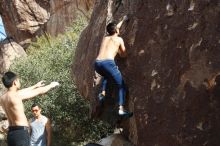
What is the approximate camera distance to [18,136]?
25.5ft

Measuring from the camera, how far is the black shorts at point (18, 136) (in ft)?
25.3

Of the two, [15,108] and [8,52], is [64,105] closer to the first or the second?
[15,108]

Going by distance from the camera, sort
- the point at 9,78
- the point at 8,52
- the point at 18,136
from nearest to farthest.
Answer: the point at 18,136 < the point at 9,78 < the point at 8,52

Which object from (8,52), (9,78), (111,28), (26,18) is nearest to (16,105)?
(9,78)

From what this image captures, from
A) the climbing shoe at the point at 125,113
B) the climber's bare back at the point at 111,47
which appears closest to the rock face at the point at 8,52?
the climber's bare back at the point at 111,47

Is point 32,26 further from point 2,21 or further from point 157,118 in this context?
Result: point 157,118

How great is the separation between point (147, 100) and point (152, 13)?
1.51 m

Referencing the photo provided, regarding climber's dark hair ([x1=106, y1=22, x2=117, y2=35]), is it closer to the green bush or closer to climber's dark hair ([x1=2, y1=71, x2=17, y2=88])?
climber's dark hair ([x1=2, y1=71, x2=17, y2=88])

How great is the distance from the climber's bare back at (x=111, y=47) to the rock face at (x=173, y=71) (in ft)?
0.60

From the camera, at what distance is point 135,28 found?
907 cm

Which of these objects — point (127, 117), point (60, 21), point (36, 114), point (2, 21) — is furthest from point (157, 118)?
point (2, 21)

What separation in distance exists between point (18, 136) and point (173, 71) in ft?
8.24

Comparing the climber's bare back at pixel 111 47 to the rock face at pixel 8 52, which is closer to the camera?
the climber's bare back at pixel 111 47

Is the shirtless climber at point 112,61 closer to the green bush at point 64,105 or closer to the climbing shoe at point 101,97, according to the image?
the climbing shoe at point 101,97
